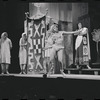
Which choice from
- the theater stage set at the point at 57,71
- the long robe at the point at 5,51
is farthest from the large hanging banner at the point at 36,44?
the long robe at the point at 5,51

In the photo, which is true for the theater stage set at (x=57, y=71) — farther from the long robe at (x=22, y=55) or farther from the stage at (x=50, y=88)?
the long robe at (x=22, y=55)

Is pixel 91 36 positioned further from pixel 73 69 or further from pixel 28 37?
pixel 28 37

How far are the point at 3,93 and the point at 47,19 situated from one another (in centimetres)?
385

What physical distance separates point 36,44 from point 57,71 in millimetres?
1373

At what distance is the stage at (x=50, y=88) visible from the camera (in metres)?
6.89

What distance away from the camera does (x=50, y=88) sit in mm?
7426

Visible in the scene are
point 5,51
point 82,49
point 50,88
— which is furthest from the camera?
point 5,51

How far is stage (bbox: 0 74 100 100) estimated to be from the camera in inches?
271

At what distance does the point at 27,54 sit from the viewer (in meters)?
10.2

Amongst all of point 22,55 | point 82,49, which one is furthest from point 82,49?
point 22,55

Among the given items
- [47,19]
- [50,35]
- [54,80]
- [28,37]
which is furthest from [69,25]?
[54,80]

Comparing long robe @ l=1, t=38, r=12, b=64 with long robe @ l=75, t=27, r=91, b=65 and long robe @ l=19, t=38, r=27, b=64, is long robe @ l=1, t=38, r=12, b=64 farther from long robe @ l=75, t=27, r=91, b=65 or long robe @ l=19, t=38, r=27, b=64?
long robe @ l=75, t=27, r=91, b=65

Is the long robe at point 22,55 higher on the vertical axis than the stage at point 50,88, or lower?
higher

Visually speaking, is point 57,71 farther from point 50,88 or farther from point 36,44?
point 50,88
